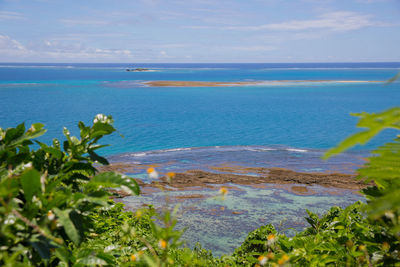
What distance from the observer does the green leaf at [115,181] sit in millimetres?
1503

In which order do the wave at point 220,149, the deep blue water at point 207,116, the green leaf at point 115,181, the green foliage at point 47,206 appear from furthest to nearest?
the deep blue water at point 207,116, the wave at point 220,149, the green leaf at point 115,181, the green foliage at point 47,206

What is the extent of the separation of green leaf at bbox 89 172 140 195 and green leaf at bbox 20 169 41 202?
22 cm

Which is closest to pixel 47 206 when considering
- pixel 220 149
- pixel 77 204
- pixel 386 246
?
pixel 77 204

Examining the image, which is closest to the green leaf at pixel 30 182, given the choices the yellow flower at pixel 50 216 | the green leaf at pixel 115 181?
the yellow flower at pixel 50 216

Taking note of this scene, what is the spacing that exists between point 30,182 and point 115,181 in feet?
1.07

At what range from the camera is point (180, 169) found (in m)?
17.7

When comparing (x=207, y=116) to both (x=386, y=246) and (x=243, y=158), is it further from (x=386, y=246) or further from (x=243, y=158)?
(x=386, y=246)

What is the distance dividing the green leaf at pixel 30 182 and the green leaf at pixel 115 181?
22cm

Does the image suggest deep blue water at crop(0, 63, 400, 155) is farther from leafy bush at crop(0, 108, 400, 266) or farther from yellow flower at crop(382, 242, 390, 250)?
yellow flower at crop(382, 242, 390, 250)

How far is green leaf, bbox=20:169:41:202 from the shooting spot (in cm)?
139

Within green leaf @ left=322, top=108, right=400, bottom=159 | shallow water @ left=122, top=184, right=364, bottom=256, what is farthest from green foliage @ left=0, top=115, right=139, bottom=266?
shallow water @ left=122, top=184, right=364, bottom=256

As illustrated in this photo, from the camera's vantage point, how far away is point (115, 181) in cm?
152

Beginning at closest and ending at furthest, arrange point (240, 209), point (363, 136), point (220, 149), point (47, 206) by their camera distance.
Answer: point (363, 136) < point (47, 206) < point (240, 209) < point (220, 149)

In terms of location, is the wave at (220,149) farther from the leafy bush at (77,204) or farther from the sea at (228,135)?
the leafy bush at (77,204)
